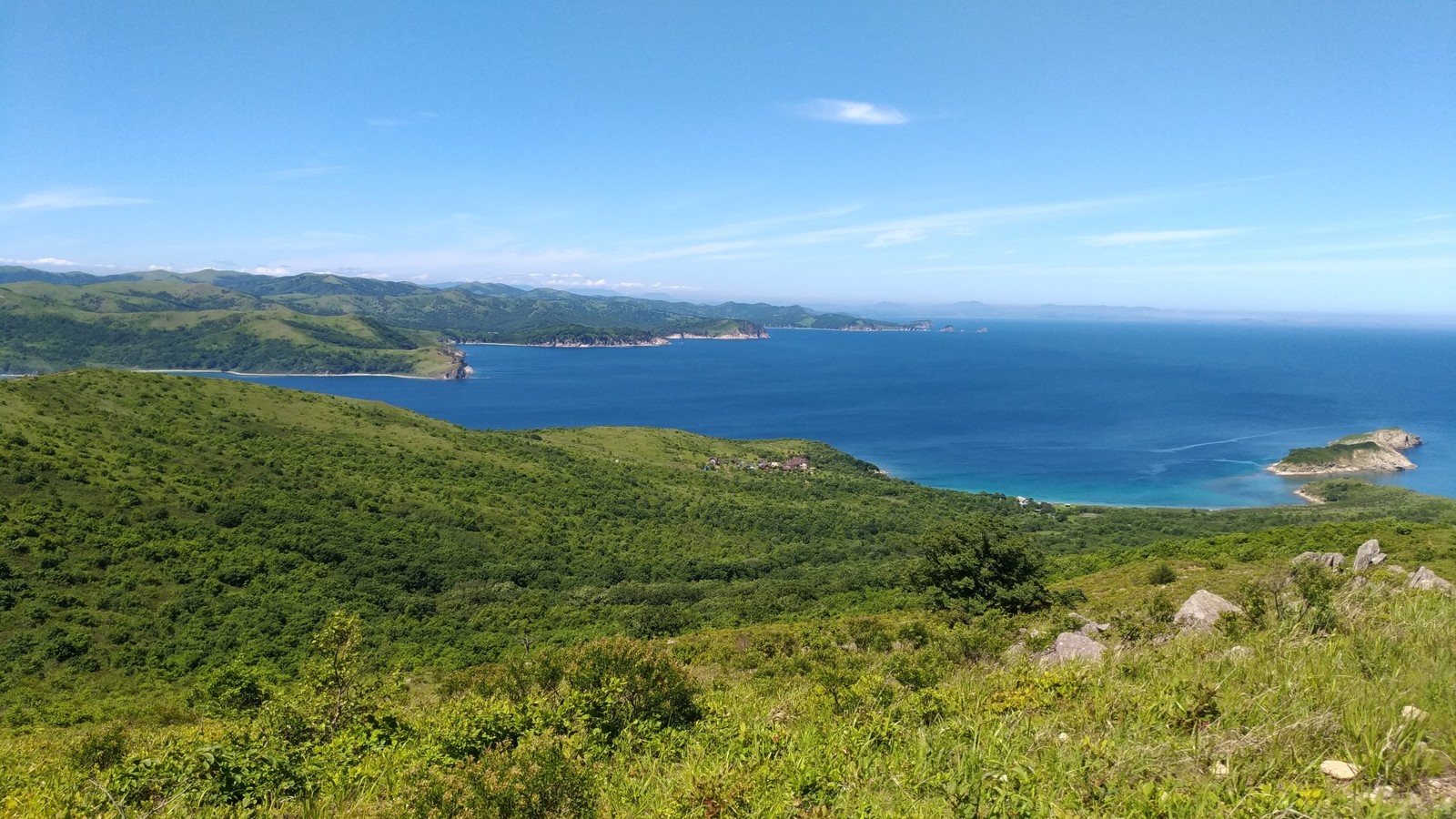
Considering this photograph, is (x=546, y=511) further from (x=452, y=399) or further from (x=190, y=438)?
(x=452, y=399)

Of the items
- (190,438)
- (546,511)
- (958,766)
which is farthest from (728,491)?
(958,766)

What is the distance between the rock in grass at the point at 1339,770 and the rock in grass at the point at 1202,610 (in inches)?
440

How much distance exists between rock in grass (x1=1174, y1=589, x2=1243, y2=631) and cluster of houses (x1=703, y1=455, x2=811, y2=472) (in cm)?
8669

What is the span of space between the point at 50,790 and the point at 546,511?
66.0 metres

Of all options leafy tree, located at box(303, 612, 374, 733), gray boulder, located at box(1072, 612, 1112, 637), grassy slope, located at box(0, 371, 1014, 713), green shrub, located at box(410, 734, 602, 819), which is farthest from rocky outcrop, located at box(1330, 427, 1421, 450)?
leafy tree, located at box(303, 612, 374, 733)

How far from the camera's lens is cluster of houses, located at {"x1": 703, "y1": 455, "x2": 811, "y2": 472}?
340 ft

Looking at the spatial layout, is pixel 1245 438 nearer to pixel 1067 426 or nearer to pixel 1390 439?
pixel 1390 439

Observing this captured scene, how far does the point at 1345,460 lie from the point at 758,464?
9948 centimetres

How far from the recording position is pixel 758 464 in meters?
107

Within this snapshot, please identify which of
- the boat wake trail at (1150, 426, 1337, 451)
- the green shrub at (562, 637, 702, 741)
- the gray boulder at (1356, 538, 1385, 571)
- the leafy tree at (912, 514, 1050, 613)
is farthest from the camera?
the boat wake trail at (1150, 426, 1337, 451)

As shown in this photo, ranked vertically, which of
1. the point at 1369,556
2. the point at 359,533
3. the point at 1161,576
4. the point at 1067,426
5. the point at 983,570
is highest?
the point at 1369,556

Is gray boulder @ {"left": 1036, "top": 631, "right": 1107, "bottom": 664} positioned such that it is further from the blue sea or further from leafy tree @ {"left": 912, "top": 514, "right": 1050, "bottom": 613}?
the blue sea

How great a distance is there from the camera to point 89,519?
42.3 m

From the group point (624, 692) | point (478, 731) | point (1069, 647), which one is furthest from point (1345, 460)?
point (478, 731)
